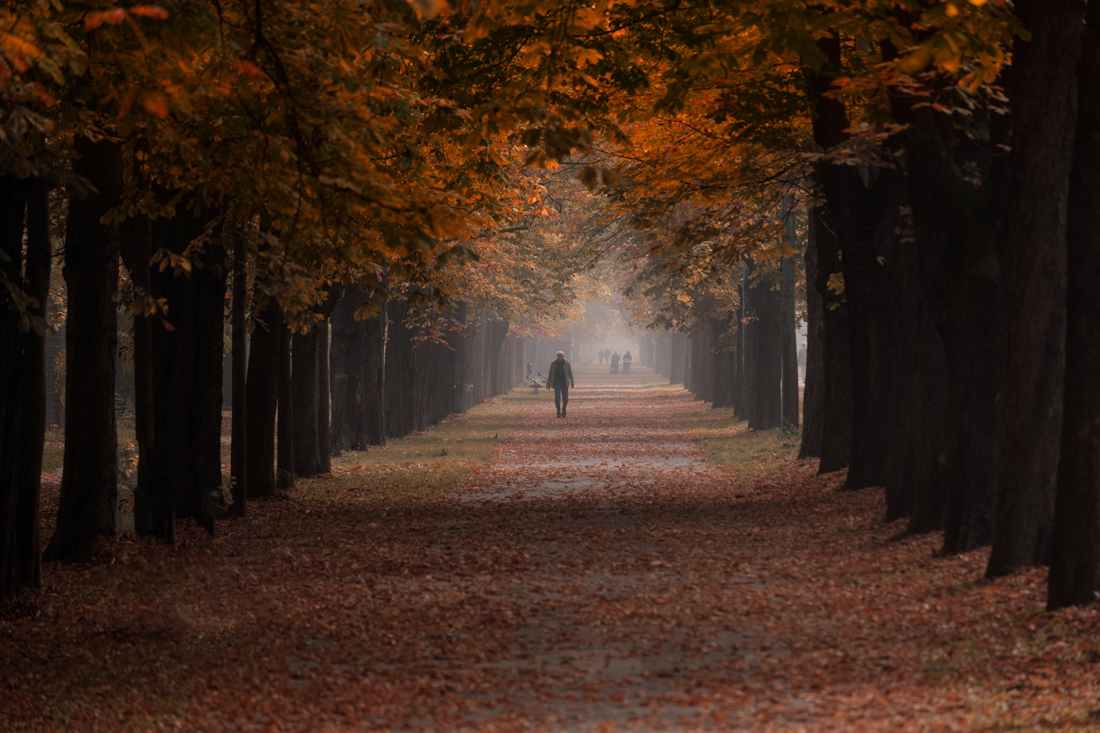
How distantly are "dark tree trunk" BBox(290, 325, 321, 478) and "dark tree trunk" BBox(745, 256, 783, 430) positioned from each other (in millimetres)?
11985

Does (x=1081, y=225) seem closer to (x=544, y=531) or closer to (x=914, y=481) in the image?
(x=914, y=481)

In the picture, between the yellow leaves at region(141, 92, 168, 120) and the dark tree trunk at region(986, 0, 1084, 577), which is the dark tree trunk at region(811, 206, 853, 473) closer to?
the dark tree trunk at region(986, 0, 1084, 577)

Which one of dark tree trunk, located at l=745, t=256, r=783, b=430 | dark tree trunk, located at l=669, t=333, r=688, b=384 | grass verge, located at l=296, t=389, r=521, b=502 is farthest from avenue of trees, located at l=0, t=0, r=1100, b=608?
dark tree trunk, located at l=669, t=333, r=688, b=384

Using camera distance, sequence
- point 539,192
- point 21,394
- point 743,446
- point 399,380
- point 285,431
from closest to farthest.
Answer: point 21,394 < point 285,431 < point 539,192 < point 743,446 < point 399,380

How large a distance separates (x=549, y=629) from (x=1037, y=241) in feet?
13.5

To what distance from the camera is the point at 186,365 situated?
12.3 m

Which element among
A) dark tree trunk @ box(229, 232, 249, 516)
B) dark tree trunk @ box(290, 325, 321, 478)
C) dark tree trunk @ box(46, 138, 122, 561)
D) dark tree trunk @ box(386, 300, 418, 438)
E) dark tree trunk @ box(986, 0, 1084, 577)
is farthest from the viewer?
dark tree trunk @ box(386, 300, 418, 438)

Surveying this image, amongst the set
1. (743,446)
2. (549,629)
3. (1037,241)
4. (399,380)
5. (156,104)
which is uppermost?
(156,104)

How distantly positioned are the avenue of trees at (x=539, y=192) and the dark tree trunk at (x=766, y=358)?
10.3 m

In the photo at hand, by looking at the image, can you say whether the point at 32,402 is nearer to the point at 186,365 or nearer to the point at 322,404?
the point at 186,365

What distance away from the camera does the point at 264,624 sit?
8.22 meters

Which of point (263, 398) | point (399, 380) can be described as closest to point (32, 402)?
point (263, 398)

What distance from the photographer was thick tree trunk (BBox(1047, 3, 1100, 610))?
7.45 metres

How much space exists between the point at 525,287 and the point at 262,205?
27828 mm
